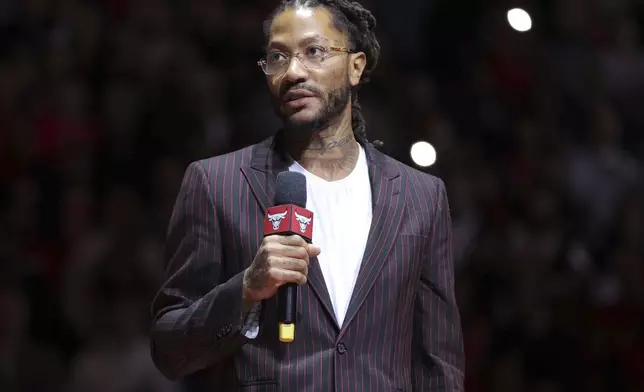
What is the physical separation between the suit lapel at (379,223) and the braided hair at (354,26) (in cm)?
13

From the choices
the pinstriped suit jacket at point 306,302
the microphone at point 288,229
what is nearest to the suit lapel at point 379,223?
the pinstriped suit jacket at point 306,302

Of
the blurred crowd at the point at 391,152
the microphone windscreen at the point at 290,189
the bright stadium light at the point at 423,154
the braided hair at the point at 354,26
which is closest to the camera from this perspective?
the microphone windscreen at the point at 290,189

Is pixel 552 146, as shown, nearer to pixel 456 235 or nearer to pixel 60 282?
pixel 456 235

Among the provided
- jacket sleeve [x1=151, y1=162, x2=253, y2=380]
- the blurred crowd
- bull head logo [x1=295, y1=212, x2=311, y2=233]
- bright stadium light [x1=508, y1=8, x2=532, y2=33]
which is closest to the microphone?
bull head logo [x1=295, y1=212, x2=311, y2=233]

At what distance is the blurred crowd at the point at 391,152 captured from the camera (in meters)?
4.49

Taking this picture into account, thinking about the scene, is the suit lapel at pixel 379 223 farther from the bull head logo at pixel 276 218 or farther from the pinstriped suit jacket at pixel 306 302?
the bull head logo at pixel 276 218

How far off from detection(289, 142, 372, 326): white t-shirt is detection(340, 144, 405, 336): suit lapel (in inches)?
1.0

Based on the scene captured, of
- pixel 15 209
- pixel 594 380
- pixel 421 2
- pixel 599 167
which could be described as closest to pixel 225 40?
pixel 421 2

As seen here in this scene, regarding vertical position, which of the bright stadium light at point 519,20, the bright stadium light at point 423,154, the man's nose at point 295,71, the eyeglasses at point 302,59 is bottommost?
the man's nose at point 295,71

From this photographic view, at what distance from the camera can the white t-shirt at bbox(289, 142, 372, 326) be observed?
2416mm

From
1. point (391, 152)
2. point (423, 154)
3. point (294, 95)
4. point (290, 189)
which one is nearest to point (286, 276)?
point (290, 189)

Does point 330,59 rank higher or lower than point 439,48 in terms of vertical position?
lower

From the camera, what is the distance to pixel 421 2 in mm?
5367

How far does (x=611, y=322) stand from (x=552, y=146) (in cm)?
81
